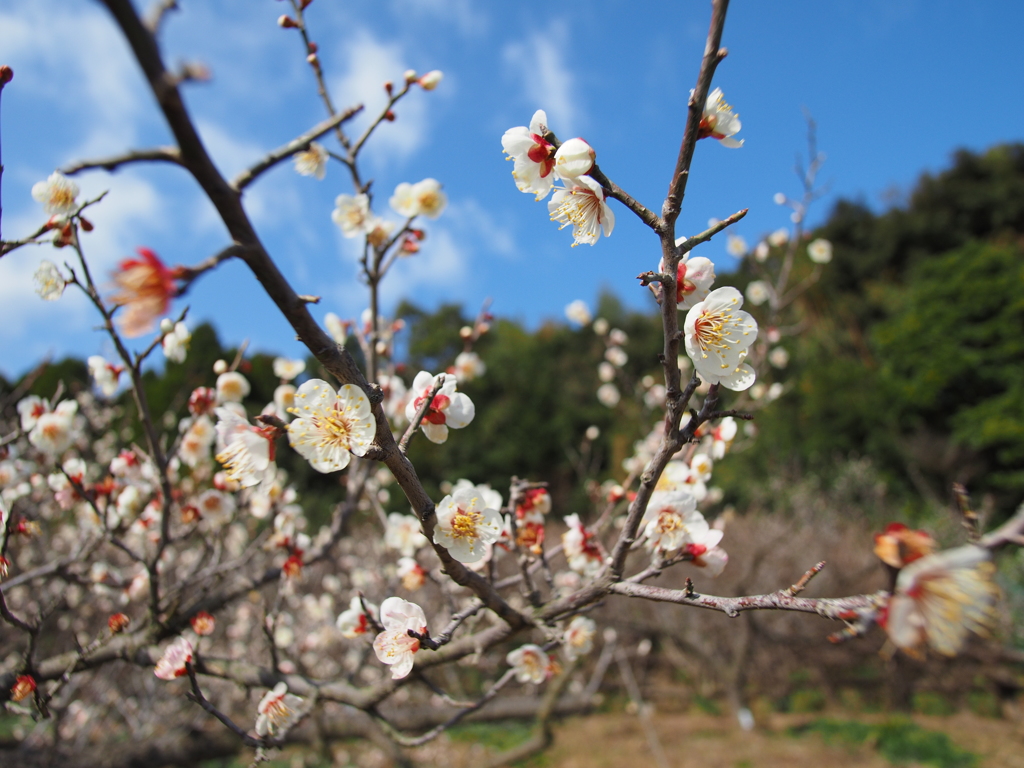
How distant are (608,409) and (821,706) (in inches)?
386

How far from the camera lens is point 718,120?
0.90 meters

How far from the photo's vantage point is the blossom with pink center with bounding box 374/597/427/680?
3.68 feet

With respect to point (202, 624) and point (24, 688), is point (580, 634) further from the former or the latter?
point (24, 688)

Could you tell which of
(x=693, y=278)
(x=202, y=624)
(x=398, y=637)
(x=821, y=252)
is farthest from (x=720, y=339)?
(x=821, y=252)

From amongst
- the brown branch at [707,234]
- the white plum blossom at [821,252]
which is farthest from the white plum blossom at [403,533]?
the white plum blossom at [821,252]

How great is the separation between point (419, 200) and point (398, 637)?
5.10 ft

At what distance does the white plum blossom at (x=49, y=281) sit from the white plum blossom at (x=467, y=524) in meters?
1.27

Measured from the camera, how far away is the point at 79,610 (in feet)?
13.6

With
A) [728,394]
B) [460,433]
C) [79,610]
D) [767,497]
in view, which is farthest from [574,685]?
[460,433]

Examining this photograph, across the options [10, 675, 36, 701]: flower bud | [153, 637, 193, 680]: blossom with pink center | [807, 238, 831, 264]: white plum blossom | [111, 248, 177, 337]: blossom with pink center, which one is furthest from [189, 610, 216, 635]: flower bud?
[807, 238, 831, 264]: white plum blossom

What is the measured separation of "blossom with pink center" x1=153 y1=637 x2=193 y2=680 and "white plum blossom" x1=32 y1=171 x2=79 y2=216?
1133mm

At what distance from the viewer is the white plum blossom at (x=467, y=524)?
3.51 feet

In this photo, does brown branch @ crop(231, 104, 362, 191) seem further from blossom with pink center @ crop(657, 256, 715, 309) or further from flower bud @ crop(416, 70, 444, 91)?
flower bud @ crop(416, 70, 444, 91)

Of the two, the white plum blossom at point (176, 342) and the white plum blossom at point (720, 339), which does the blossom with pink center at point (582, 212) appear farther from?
the white plum blossom at point (176, 342)
